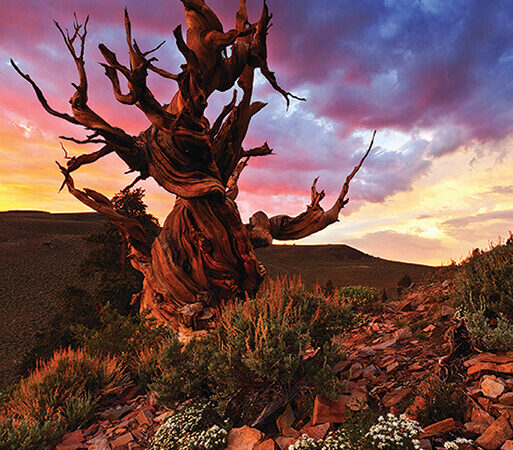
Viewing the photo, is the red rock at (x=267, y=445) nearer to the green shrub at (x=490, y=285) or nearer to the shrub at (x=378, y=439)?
the shrub at (x=378, y=439)

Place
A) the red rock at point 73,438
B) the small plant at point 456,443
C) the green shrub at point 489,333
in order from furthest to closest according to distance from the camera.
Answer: the red rock at point 73,438 → the green shrub at point 489,333 → the small plant at point 456,443

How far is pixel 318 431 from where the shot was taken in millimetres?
3334

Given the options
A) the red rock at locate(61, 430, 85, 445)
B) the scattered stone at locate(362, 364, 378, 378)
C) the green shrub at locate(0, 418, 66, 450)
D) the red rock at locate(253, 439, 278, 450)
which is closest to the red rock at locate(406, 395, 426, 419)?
the scattered stone at locate(362, 364, 378, 378)

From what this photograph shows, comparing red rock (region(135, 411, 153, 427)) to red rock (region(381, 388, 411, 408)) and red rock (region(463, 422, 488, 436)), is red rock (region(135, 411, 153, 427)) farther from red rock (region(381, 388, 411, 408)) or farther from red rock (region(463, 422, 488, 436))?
red rock (region(463, 422, 488, 436))

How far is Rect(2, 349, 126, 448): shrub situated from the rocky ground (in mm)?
310

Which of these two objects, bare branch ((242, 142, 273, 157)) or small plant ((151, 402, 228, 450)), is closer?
small plant ((151, 402, 228, 450))

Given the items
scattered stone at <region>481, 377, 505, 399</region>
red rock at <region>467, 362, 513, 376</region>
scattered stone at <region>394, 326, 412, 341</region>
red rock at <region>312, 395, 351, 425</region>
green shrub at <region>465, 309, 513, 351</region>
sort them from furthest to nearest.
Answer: scattered stone at <region>394, 326, 412, 341</region>
green shrub at <region>465, 309, 513, 351</region>
red rock at <region>467, 362, 513, 376</region>
red rock at <region>312, 395, 351, 425</region>
scattered stone at <region>481, 377, 505, 399</region>

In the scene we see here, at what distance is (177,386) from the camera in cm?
449

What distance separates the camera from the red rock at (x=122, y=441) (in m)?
4.19

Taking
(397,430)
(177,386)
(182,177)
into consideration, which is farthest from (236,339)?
(182,177)

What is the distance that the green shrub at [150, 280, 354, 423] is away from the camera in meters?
3.68

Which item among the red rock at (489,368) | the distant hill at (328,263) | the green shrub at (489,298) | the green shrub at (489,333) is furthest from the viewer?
the distant hill at (328,263)

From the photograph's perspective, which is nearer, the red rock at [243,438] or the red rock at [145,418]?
the red rock at [243,438]

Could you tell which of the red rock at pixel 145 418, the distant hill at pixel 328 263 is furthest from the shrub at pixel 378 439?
the distant hill at pixel 328 263
